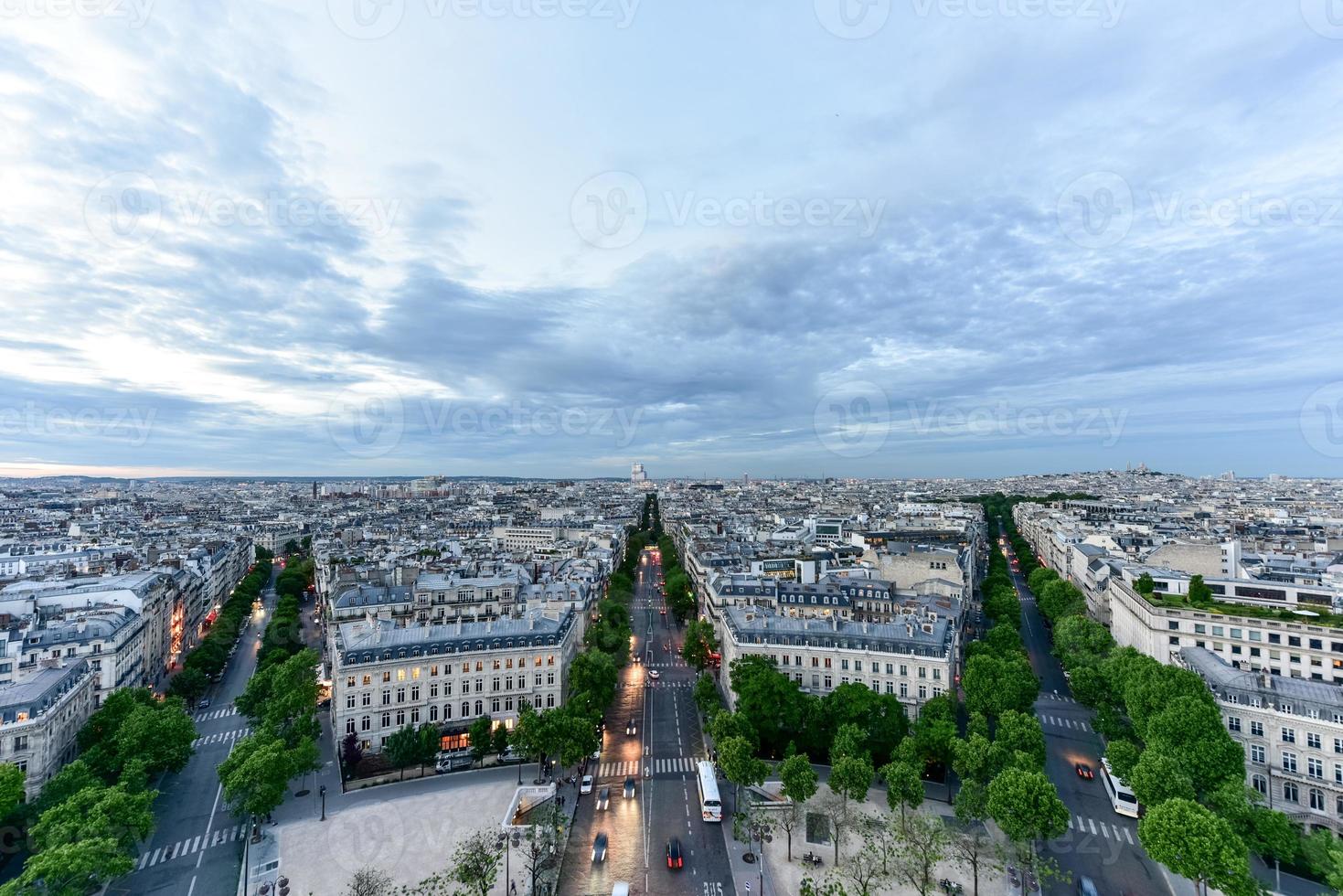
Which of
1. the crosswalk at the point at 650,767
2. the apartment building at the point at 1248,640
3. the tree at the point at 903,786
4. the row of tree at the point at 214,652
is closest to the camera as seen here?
the tree at the point at 903,786

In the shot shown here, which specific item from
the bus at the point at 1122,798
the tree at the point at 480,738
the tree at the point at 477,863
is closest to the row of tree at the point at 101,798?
the tree at the point at 477,863

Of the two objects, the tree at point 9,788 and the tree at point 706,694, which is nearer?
the tree at point 9,788

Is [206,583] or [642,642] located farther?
[206,583]

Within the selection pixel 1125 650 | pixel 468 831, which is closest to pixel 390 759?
pixel 468 831

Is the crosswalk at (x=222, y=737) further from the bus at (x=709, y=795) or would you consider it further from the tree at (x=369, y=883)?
the bus at (x=709, y=795)


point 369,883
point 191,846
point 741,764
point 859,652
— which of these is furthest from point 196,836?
point 859,652

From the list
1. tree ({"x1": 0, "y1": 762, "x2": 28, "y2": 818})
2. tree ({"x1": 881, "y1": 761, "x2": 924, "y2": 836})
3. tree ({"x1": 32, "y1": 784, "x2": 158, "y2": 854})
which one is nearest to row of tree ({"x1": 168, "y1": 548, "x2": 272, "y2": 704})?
tree ({"x1": 0, "y1": 762, "x2": 28, "y2": 818})

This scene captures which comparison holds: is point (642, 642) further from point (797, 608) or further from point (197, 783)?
point (197, 783)

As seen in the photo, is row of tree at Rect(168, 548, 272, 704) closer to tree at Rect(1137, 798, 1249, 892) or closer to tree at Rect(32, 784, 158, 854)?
tree at Rect(32, 784, 158, 854)
